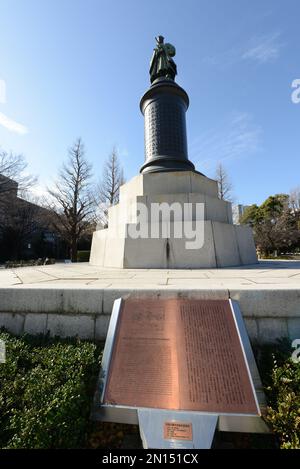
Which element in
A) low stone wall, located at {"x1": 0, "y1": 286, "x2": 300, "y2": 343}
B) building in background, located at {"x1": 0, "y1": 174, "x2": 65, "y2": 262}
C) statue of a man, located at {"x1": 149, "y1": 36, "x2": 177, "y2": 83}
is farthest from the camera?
building in background, located at {"x1": 0, "y1": 174, "x2": 65, "y2": 262}

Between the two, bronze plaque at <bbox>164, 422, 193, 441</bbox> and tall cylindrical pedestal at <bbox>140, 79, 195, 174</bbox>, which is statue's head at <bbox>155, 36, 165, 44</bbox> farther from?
bronze plaque at <bbox>164, 422, 193, 441</bbox>

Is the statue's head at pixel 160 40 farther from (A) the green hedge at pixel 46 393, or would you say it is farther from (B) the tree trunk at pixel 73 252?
(B) the tree trunk at pixel 73 252

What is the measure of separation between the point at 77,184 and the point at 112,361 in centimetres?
2352

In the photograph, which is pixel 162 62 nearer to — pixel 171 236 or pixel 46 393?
pixel 171 236

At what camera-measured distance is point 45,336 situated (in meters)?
2.81

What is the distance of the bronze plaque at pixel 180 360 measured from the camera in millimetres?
1783

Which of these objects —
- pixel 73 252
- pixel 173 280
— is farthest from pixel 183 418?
pixel 73 252

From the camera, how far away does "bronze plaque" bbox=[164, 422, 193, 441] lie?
1631 mm

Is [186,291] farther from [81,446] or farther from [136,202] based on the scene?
[136,202]

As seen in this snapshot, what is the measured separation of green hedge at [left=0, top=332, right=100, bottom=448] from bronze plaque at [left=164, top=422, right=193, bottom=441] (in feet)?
2.14

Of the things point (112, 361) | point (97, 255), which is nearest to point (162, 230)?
point (97, 255)

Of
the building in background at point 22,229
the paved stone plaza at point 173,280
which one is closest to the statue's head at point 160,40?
the paved stone plaza at point 173,280

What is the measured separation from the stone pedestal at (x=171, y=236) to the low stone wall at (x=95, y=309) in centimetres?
310

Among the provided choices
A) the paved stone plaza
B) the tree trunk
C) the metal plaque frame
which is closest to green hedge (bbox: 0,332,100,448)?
the metal plaque frame
